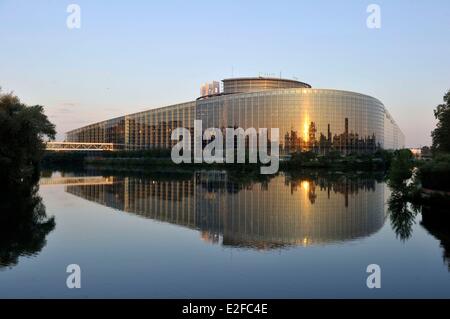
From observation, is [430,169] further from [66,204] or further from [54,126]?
[54,126]

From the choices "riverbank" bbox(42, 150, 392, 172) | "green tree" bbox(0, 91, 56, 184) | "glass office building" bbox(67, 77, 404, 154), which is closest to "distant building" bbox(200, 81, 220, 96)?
"glass office building" bbox(67, 77, 404, 154)

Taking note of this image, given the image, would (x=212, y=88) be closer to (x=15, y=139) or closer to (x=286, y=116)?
(x=286, y=116)

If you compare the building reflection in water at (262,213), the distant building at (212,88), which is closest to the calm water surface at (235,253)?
the building reflection in water at (262,213)

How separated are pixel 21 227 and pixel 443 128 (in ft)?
123

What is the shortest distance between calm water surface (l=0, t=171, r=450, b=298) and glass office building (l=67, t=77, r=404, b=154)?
8540 cm

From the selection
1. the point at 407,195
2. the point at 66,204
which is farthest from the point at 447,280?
the point at 66,204

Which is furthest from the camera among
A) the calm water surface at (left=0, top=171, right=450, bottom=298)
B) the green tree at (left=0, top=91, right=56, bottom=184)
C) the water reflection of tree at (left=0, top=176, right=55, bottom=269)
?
the green tree at (left=0, top=91, right=56, bottom=184)

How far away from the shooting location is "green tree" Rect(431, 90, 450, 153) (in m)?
40.8

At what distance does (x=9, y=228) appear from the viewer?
2123 cm

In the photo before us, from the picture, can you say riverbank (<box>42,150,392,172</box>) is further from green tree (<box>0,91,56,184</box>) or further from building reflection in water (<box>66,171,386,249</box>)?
building reflection in water (<box>66,171,386,249</box>)

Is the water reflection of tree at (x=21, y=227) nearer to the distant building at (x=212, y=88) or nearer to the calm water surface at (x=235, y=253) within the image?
the calm water surface at (x=235, y=253)
